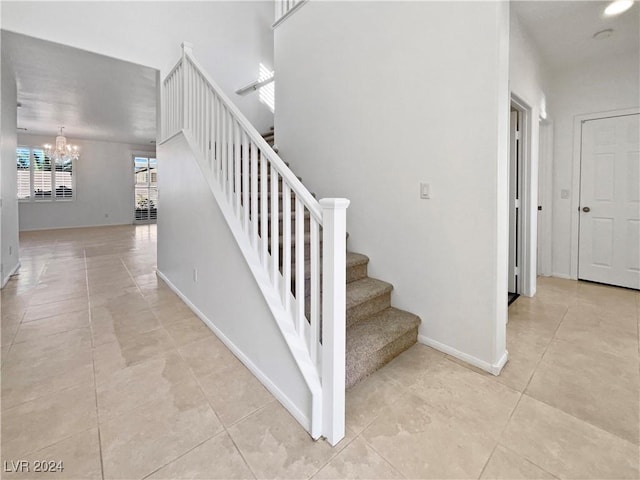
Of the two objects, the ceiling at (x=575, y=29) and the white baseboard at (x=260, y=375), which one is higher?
the ceiling at (x=575, y=29)

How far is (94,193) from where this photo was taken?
9625 mm

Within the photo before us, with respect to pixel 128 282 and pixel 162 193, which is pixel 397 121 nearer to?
pixel 162 193

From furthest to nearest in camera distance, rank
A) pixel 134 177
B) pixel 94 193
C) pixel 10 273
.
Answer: pixel 134 177
pixel 94 193
pixel 10 273

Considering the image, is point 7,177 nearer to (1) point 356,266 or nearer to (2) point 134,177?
(1) point 356,266

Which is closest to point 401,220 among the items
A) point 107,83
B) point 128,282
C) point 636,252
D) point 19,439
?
point 19,439

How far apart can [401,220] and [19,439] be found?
2.50 metres

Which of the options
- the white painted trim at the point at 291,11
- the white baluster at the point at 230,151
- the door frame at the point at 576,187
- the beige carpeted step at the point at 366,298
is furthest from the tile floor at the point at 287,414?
the white painted trim at the point at 291,11

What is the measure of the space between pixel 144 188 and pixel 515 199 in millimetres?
11363

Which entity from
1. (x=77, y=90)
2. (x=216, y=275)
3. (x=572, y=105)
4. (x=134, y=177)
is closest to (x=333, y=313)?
(x=216, y=275)

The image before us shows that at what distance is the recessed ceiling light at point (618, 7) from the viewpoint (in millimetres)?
2461

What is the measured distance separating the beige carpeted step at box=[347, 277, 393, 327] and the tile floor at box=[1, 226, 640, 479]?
399mm

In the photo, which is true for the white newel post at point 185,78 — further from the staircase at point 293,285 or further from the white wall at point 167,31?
the white wall at point 167,31

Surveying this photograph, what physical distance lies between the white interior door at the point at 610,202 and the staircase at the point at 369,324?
316 cm

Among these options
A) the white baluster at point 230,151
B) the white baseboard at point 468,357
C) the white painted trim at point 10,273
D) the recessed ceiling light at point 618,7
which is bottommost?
the white baseboard at point 468,357
